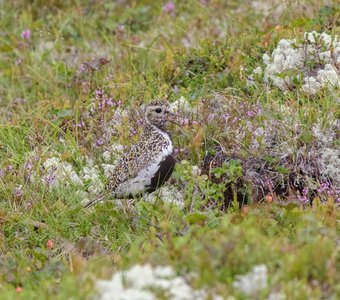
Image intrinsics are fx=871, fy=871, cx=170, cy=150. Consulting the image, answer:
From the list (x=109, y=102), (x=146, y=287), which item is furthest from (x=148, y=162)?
(x=146, y=287)

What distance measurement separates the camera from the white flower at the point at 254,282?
4430 millimetres

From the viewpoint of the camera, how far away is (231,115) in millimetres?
7699

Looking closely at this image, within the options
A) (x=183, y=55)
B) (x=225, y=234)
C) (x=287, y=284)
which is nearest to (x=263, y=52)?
(x=183, y=55)

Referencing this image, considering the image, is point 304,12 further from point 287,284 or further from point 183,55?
point 287,284

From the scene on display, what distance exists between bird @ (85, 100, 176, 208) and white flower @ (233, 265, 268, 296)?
8.09ft

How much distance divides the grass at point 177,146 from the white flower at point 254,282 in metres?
0.04

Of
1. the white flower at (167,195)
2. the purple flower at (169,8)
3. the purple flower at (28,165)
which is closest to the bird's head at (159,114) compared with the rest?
the white flower at (167,195)

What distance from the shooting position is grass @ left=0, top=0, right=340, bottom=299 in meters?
4.87

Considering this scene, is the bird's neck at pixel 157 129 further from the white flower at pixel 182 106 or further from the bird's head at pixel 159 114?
the white flower at pixel 182 106

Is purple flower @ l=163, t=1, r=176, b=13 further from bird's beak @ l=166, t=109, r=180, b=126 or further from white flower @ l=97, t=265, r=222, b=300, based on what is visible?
white flower @ l=97, t=265, r=222, b=300

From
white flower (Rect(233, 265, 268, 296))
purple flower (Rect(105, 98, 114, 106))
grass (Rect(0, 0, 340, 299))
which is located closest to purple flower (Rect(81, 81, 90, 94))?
grass (Rect(0, 0, 340, 299))

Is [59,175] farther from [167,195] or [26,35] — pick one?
[26,35]

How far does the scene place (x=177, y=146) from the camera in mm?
7629

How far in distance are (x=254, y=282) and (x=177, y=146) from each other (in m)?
3.27
